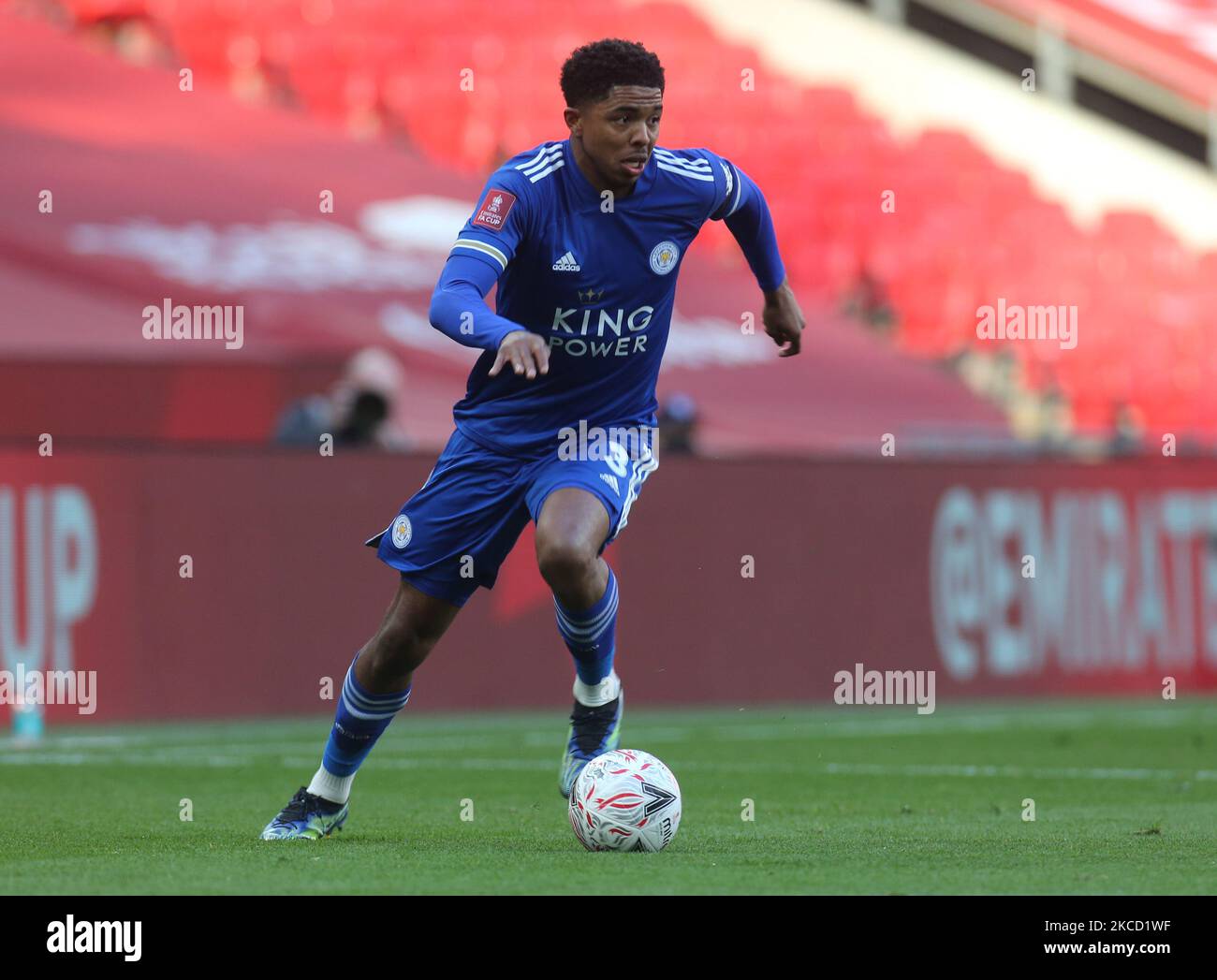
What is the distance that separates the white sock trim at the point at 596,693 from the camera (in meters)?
6.91

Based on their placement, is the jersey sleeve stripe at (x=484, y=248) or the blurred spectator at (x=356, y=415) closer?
the jersey sleeve stripe at (x=484, y=248)

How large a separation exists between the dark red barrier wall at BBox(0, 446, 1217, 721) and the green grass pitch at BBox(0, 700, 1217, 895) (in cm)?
48

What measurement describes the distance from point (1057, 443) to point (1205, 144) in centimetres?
1132

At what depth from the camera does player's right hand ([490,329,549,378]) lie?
5738 mm

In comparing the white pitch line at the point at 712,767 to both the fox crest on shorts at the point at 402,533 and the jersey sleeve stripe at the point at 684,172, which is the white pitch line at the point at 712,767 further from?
the jersey sleeve stripe at the point at 684,172

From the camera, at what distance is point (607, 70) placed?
6.37 m

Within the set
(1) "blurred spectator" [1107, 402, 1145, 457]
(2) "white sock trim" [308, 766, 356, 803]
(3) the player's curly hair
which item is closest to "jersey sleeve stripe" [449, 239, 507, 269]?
(3) the player's curly hair

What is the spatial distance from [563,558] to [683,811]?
5.16 feet

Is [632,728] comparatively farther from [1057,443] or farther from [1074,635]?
[1057,443]

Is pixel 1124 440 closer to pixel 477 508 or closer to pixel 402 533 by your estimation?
pixel 477 508

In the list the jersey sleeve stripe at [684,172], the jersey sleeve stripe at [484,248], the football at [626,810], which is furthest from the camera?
the jersey sleeve stripe at [684,172]

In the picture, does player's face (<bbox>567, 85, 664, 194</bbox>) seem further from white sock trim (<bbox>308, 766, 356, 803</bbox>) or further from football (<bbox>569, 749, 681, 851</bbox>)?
white sock trim (<bbox>308, 766, 356, 803</bbox>)

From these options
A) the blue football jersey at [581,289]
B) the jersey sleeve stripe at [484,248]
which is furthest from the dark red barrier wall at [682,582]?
the jersey sleeve stripe at [484,248]
